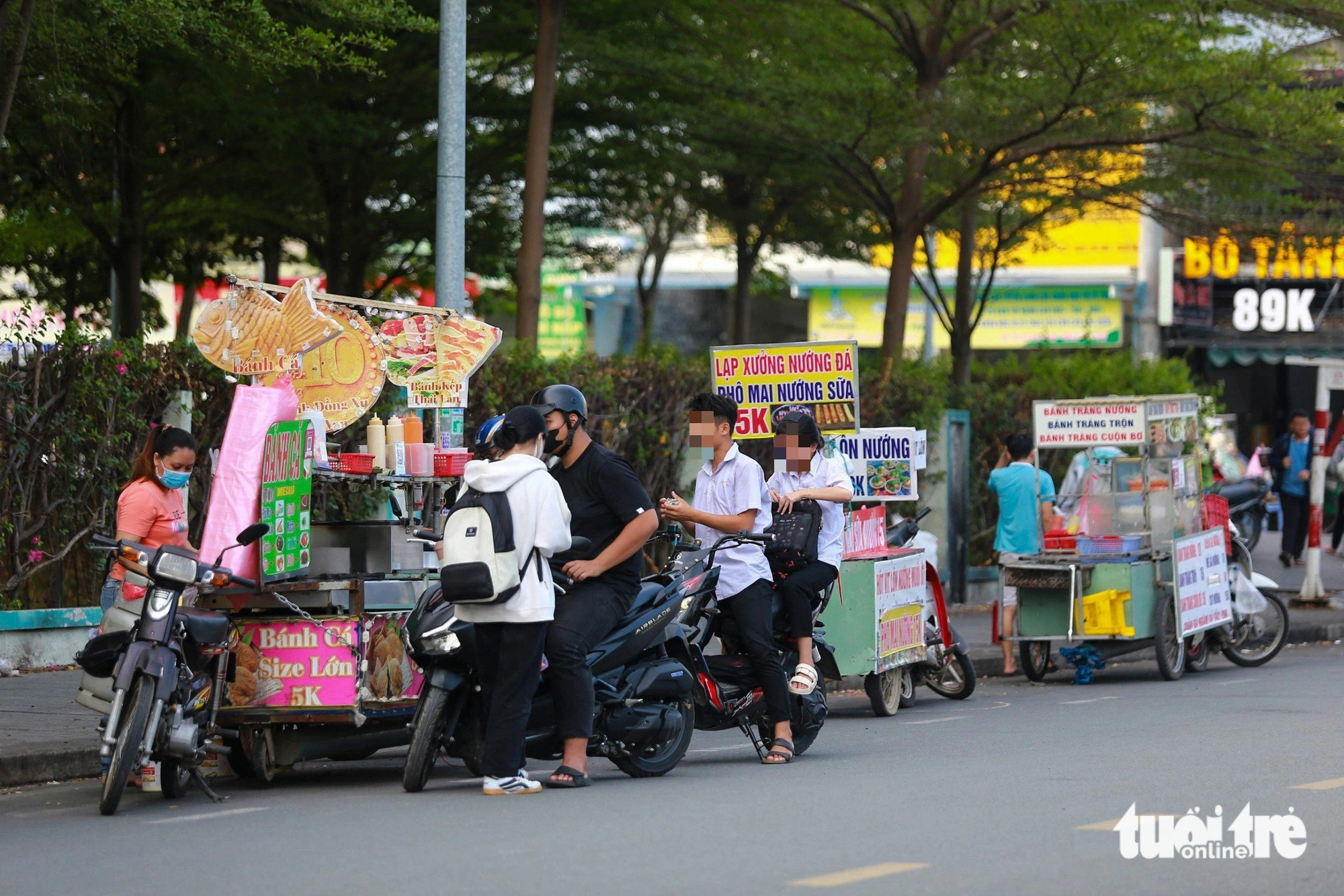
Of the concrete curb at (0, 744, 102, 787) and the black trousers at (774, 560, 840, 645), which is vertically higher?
the black trousers at (774, 560, 840, 645)

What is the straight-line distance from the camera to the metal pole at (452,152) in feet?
39.9

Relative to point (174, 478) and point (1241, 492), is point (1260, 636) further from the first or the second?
point (174, 478)

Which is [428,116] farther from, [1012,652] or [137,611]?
[137,611]

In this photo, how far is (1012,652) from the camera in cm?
1404

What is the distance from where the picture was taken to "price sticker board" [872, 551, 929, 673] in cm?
1112

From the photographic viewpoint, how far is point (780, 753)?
8930mm

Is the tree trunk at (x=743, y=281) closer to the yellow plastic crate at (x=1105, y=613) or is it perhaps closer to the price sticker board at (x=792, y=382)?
the price sticker board at (x=792, y=382)

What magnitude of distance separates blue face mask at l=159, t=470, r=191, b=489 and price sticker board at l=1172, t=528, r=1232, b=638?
7.70 metres

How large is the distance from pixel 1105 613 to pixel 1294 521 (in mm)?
10450

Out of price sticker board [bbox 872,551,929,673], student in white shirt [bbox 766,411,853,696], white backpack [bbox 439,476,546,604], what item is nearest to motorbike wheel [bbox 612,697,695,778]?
student in white shirt [bbox 766,411,853,696]

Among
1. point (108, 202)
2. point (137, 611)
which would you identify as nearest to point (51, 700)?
point (137, 611)

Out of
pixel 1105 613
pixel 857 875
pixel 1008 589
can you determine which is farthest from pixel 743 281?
pixel 857 875

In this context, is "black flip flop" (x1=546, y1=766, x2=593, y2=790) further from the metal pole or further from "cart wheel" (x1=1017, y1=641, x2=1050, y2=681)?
"cart wheel" (x1=1017, y1=641, x2=1050, y2=681)

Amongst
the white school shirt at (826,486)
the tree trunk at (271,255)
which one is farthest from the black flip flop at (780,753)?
the tree trunk at (271,255)
